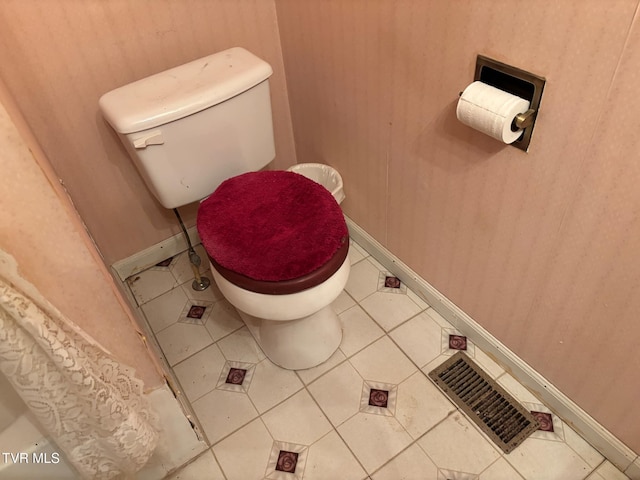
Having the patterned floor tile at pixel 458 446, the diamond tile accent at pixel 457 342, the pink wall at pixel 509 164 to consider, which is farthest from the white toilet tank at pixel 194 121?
the patterned floor tile at pixel 458 446

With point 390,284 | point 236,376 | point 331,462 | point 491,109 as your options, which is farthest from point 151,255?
point 491,109

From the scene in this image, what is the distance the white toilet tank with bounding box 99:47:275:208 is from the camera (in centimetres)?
126

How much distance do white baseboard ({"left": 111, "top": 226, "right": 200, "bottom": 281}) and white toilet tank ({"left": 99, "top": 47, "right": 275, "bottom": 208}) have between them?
389 mm

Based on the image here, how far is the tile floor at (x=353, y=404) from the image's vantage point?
49.6 inches

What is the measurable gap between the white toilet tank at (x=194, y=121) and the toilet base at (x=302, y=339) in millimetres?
462

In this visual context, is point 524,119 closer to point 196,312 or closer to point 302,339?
point 302,339

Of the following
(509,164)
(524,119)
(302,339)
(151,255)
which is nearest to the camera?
(524,119)

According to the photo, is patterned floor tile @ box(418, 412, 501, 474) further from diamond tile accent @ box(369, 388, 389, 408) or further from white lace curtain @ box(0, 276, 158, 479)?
white lace curtain @ box(0, 276, 158, 479)

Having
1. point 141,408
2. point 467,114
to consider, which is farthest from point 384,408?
point 467,114

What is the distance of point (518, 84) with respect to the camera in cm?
97

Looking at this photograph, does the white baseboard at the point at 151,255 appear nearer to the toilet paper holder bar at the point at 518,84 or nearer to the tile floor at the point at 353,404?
the tile floor at the point at 353,404

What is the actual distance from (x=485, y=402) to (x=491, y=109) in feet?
2.67

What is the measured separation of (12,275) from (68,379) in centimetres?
20

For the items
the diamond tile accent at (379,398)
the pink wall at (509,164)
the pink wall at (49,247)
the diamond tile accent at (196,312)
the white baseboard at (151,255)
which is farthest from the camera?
the white baseboard at (151,255)
